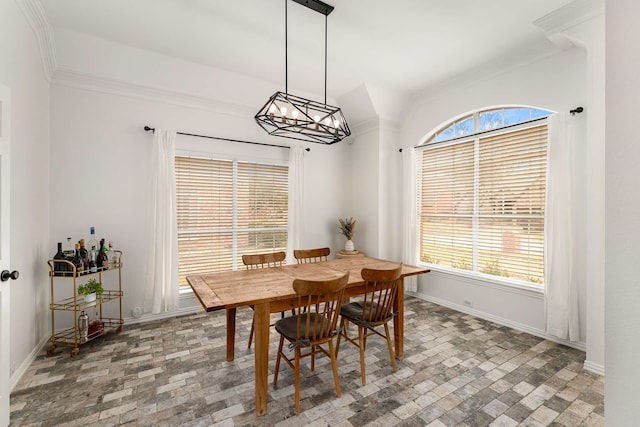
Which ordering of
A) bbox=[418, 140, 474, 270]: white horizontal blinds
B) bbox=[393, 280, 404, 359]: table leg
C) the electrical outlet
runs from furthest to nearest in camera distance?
bbox=[418, 140, 474, 270]: white horizontal blinds < the electrical outlet < bbox=[393, 280, 404, 359]: table leg

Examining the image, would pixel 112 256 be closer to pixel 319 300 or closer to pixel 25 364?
pixel 25 364

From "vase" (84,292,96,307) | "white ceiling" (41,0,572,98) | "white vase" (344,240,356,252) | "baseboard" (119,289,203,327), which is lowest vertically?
"baseboard" (119,289,203,327)

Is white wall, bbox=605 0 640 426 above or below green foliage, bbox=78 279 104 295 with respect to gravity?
above

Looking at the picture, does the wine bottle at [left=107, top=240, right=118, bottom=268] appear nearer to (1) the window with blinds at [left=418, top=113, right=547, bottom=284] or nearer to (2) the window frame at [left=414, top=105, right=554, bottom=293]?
(2) the window frame at [left=414, top=105, right=554, bottom=293]

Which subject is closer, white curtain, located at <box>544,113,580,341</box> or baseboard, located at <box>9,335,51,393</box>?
baseboard, located at <box>9,335,51,393</box>

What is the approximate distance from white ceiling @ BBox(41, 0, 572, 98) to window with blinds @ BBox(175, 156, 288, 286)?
4.55 ft

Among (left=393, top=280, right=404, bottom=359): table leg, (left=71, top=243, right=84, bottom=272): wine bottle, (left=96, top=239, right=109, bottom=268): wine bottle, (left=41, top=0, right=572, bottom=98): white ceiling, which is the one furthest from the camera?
(left=96, top=239, right=109, bottom=268): wine bottle

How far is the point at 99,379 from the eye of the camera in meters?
2.38

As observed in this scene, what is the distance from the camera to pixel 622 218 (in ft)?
2.83

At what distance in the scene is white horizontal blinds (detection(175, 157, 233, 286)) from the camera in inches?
152

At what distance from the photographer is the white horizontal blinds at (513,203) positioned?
3.28 m

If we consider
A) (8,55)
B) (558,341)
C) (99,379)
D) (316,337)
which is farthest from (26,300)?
(558,341)

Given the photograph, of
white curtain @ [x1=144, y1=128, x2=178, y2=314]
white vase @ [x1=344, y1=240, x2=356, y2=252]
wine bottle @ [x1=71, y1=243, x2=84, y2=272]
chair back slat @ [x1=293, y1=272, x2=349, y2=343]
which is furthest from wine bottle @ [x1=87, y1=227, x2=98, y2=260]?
white vase @ [x1=344, y1=240, x2=356, y2=252]

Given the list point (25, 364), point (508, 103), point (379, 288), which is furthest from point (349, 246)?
point (25, 364)
